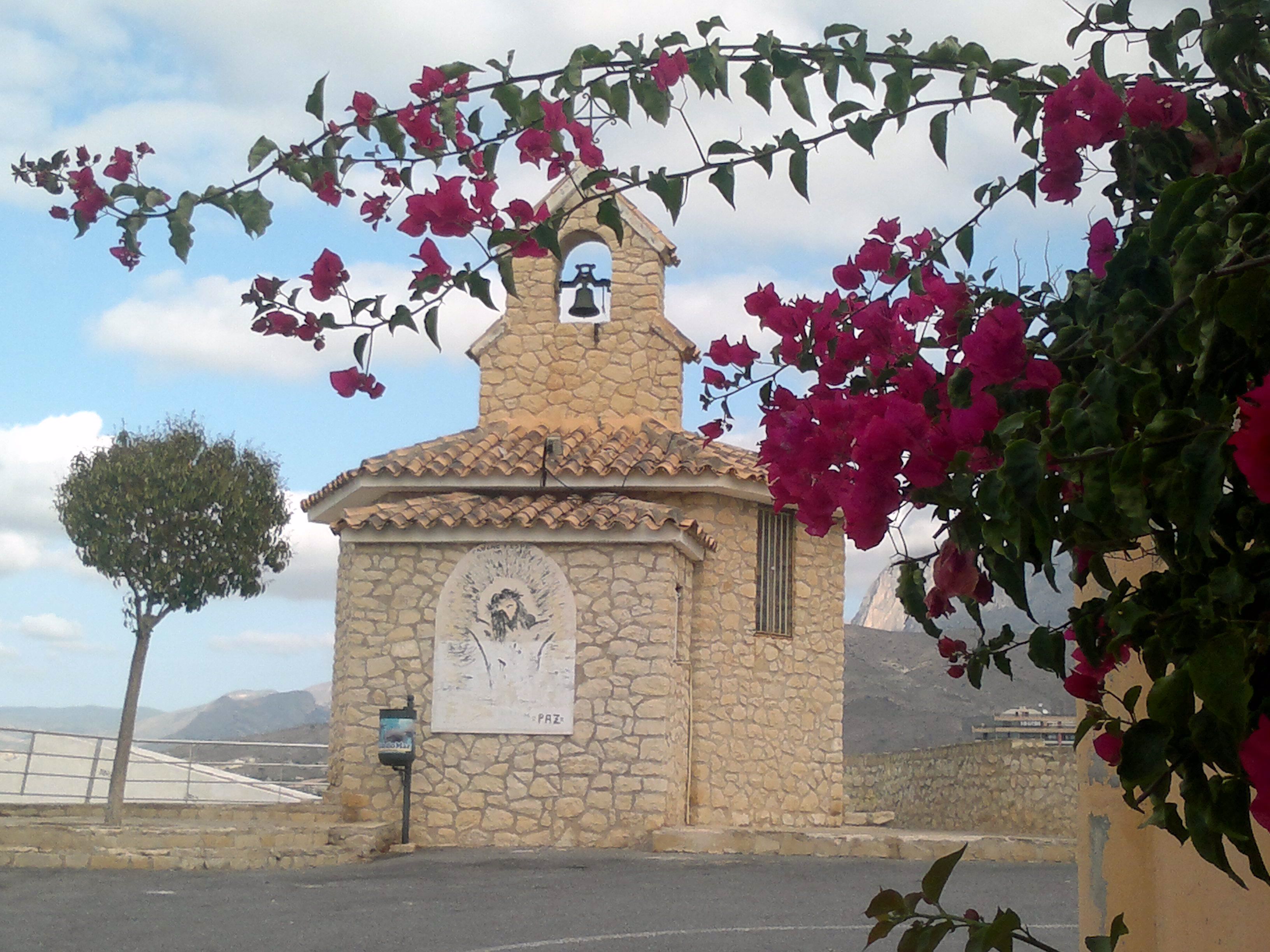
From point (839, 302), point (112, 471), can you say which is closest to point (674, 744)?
point (112, 471)

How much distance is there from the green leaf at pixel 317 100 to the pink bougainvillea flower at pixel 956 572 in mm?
1574

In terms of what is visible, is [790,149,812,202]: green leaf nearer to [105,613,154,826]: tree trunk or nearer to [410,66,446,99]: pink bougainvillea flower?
[410,66,446,99]: pink bougainvillea flower

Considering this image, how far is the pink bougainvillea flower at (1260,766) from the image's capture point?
1.19 meters

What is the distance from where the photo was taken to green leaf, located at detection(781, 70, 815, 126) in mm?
2600

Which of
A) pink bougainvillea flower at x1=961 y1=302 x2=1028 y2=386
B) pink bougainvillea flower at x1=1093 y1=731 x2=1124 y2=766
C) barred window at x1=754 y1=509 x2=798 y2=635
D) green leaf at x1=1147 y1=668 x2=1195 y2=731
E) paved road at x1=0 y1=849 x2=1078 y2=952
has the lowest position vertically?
paved road at x1=0 y1=849 x2=1078 y2=952

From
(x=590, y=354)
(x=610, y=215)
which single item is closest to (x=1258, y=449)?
(x=610, y=215)

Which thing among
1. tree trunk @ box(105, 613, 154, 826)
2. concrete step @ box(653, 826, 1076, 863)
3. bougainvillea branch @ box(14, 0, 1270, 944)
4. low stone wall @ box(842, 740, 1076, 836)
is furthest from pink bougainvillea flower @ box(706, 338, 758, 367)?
low stone wall @ box(842, 740, 1076, 836)

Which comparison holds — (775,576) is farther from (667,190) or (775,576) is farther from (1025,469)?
(1025,469)

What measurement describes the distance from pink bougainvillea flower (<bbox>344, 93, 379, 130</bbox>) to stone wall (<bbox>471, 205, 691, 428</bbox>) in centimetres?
1279

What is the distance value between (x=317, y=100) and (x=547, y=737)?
10876mm

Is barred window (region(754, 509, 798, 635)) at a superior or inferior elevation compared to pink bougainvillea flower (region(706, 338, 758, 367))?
superior

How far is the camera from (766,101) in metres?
2.60

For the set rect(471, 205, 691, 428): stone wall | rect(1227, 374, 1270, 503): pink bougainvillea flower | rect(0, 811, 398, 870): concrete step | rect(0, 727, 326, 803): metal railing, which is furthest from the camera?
rect(0, 727, 326, 803): metal railing

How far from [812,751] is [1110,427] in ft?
47.4
